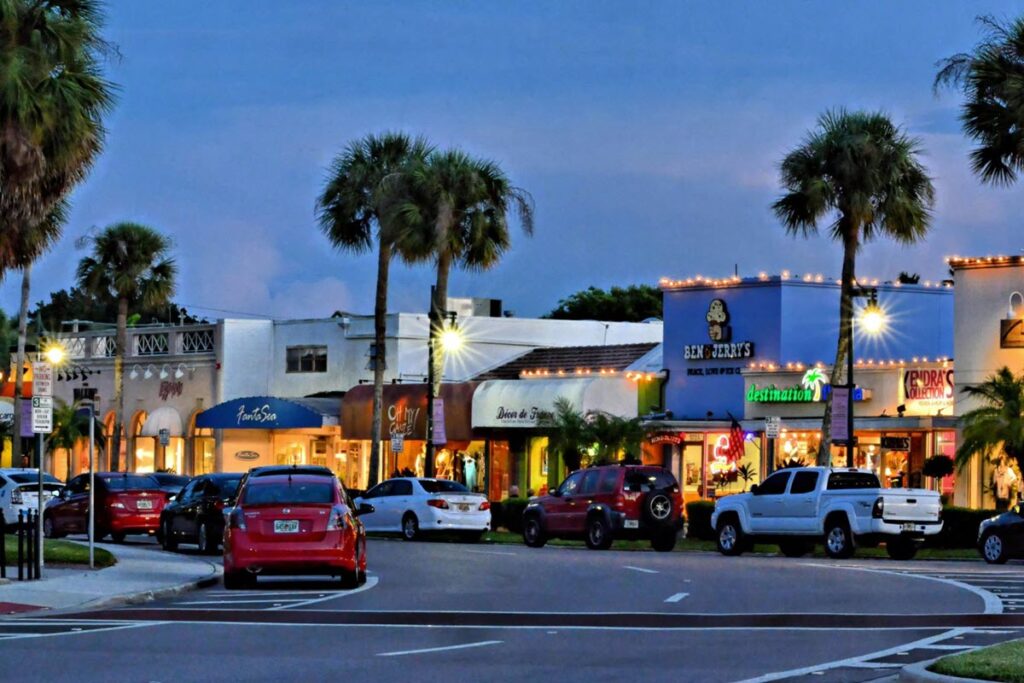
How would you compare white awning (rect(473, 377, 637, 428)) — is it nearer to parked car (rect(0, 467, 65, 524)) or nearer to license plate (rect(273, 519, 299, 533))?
parked car (rect(0, 467, 65, 524))

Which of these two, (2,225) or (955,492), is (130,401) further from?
(2,225)

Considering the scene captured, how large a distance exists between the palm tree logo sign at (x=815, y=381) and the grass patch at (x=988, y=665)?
1427 inches

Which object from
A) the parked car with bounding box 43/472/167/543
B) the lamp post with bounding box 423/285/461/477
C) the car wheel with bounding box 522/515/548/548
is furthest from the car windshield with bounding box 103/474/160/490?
the lamp post with bounding box 423/285/461/477

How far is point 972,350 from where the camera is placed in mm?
47531

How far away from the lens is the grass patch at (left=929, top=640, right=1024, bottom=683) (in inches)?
539

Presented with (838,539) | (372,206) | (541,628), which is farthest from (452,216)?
(541,628)

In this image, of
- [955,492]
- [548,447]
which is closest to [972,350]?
[955,492]

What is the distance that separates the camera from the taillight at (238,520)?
2508 centimetres

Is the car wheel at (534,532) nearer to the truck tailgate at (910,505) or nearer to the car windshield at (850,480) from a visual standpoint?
the car windshield at (850,480)

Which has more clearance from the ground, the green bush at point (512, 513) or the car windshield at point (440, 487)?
the car windshield at point (440, 487)

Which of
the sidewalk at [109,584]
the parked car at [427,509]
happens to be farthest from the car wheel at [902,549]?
the sidewalk at [109,584]

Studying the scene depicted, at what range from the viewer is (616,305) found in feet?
352

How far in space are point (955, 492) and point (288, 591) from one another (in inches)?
1027

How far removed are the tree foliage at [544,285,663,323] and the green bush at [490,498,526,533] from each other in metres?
54.8
